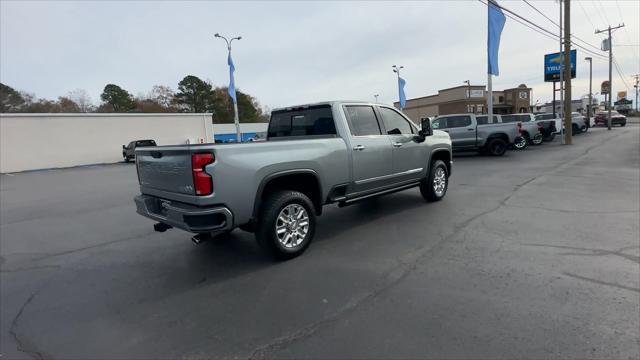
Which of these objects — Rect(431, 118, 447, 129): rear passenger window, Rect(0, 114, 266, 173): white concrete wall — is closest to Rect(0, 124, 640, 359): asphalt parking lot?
Rect(431, 118, 447, 129): rear passenger window

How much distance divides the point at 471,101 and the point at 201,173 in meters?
62.9

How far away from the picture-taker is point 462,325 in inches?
114

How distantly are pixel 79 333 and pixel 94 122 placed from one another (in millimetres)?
32338

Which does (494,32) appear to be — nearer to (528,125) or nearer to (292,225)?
(528,125)

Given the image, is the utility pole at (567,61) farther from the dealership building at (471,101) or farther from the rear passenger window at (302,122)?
the dealership building at (471,101)

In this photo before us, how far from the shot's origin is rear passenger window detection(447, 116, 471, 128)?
54.4 ft

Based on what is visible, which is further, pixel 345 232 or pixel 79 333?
pixel 345 232

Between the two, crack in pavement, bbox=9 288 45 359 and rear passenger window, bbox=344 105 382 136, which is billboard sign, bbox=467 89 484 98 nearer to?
rear passenger window, bbox=344 105 382 136

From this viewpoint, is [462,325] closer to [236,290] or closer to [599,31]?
[236,290]

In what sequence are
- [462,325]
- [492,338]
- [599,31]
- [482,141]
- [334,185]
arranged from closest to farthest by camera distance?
[492,338]
[462,325]
[334,185]
[482,141]
[599,31]

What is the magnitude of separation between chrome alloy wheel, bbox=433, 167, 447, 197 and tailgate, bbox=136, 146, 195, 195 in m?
5.08

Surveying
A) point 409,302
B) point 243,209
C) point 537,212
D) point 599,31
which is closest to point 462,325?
point 409,302

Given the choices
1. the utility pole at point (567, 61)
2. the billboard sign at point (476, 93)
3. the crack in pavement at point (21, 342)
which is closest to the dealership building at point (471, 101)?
the billboard sign at point (476, 93)

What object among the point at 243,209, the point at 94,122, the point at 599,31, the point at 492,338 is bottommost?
the point at 492,338
